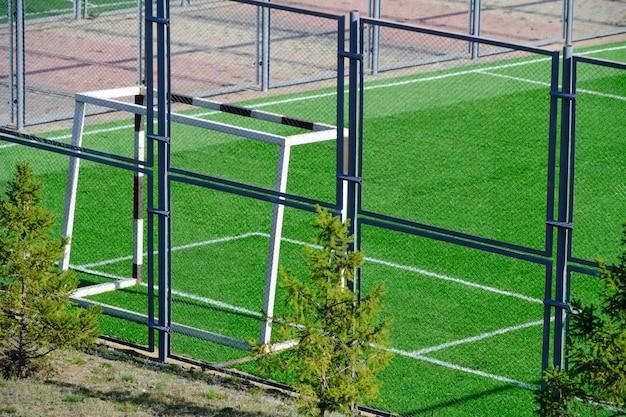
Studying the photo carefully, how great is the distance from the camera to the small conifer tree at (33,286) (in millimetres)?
10703

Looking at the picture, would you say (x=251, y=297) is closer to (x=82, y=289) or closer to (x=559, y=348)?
(x=82, y=289)

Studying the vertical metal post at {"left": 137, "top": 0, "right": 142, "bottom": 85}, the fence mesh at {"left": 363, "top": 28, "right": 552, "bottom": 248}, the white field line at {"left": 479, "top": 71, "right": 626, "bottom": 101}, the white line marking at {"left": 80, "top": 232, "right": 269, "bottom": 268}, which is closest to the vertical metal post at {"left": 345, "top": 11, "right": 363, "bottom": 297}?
the white line marking at {"left": 80, "top": 232, "right": 269, "bottom": 268}

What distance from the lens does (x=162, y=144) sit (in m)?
11.1

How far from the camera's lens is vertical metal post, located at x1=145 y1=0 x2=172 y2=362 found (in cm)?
1089

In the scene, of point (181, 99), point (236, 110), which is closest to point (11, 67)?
point (181, 99)

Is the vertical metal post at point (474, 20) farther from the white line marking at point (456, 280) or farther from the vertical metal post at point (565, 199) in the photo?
the vertical metal post at point (565, 199)

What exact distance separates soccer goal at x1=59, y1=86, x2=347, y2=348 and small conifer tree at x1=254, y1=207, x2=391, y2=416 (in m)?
1.30

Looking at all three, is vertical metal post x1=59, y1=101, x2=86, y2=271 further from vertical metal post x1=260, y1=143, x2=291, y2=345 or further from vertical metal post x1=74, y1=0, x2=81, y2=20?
vertical metal post x1=74, y1=0, x2=81, y2=20

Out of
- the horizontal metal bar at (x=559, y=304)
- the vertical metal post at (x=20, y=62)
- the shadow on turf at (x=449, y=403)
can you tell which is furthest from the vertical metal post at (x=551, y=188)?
the vertical metal post at (x=20, y=62)

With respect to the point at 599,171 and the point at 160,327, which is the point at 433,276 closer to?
the point at 160,327

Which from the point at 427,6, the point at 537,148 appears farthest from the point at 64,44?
the point at 537,148

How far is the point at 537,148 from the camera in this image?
55.8 ft

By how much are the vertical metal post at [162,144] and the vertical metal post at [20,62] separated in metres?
7.57

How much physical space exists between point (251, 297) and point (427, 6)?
15725 mm
